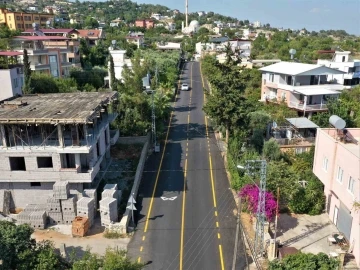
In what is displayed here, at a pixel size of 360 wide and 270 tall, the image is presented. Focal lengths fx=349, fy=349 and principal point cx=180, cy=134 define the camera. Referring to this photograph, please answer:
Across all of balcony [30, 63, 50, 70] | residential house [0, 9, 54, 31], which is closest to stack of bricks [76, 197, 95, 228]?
balcony [30, 63, 50, 70]

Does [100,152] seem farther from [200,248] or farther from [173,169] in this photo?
[200,248]

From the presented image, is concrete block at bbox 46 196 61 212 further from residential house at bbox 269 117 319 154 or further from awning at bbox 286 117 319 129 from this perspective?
awning at bbox 286 117 319 129

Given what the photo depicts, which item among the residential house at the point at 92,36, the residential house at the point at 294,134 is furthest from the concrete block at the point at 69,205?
the residential house at the point at 92,36

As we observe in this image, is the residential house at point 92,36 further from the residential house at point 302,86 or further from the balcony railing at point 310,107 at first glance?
the balcony railing at point 310,107

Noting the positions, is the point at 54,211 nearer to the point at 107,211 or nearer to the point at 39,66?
the point at 107,211

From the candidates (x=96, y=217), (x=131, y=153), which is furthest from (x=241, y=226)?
(x=131, y=153)

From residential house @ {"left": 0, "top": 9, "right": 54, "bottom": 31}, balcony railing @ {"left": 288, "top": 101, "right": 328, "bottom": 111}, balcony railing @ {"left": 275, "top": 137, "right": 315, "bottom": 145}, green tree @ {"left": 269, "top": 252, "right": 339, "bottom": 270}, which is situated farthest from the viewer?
residential house @ {"left": 0, "top": 9, "right": 54, "bottom": 31}
